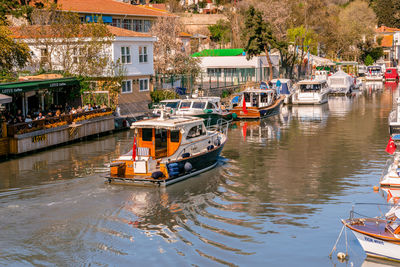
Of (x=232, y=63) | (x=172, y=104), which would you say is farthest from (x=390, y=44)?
(x=172, y=104)

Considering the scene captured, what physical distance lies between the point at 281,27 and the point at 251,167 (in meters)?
68.1

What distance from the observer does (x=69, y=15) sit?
5006cm

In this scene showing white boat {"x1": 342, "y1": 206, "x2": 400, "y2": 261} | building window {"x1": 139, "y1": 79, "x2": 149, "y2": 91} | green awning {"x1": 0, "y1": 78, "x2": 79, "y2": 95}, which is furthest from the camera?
building window {"x1": 139, "y1": 79, "x2": 149, "y2": 91}

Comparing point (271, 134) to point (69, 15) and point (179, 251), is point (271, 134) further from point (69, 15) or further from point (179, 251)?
point (179, 251)

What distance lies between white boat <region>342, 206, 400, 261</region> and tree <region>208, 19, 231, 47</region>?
364 feet

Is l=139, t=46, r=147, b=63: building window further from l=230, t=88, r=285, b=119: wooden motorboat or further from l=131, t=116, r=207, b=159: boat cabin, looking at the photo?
l=131, t=116, r=207, b=159: boat cabin

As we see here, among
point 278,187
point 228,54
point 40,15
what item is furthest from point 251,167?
point 228,54

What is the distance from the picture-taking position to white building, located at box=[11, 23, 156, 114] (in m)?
50.0

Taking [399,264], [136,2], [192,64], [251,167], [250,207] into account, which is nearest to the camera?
[399,264]

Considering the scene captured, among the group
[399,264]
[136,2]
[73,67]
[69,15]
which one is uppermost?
[136,2]

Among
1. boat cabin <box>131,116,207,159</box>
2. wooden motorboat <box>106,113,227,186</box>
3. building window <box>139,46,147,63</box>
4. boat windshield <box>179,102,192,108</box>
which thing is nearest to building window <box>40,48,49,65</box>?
building window <box>139,46,147,63</box>

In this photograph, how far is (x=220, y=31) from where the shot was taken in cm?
13012

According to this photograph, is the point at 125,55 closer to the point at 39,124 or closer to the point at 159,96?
the point at 159,96

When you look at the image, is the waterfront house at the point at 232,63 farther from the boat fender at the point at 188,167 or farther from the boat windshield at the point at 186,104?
the boat fender at the point at 188,167
